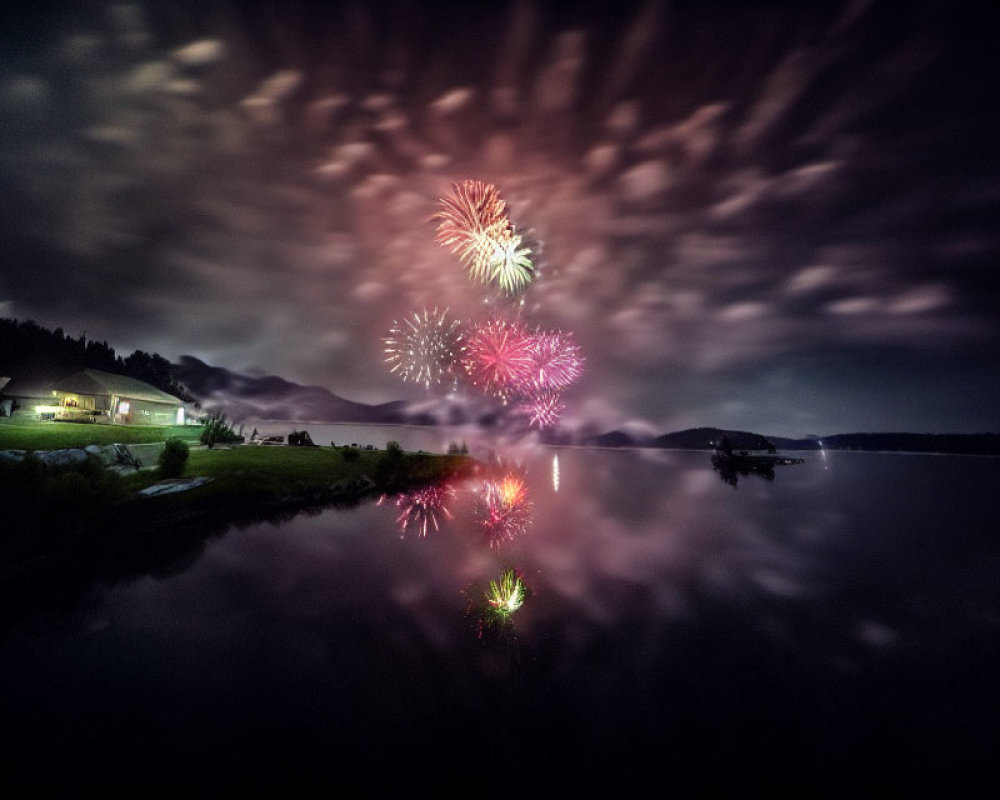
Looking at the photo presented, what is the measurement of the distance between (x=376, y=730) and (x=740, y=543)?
99.5ft

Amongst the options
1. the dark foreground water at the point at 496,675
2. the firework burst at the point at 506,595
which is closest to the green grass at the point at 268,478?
the dark foreground water at the point at 496,675

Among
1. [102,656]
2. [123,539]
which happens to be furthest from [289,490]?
[102,656]

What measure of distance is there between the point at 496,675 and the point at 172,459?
28265 mm

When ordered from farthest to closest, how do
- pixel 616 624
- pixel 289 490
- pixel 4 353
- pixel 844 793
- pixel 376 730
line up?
pixel 4 353, pixel 289 490, pixel 616 624, pixel 376 730, pixel 844 793

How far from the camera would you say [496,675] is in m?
10.5

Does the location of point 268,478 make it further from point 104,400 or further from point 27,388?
point 27,388

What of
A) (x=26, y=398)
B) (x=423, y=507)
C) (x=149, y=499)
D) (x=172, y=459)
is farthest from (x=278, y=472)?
(x=26, y=398)

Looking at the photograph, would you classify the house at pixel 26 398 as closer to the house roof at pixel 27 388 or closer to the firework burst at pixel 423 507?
the house roof at pixel 27 388

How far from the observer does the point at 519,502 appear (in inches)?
1738

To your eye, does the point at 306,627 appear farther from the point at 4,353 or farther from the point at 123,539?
the point at 4,353

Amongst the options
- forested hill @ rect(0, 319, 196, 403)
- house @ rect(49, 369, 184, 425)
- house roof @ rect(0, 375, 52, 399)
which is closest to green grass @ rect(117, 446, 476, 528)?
house @ rect(49, 369, 184, 425)

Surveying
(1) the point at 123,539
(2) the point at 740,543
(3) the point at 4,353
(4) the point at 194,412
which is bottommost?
(2) the point at 740,543

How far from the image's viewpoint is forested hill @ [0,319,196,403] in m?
54.9

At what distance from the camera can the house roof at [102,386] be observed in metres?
47.4
